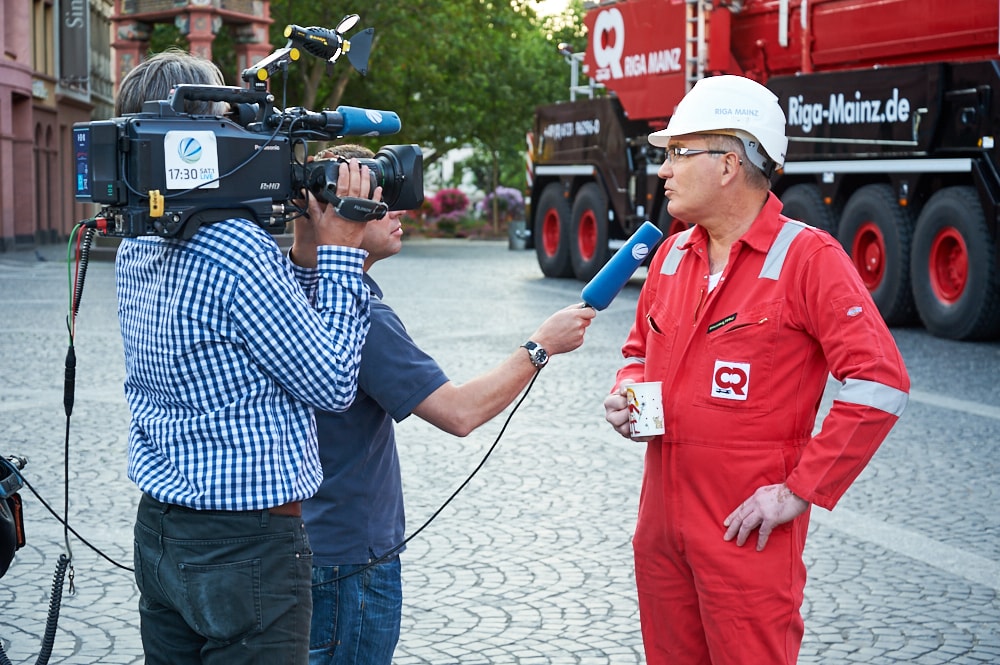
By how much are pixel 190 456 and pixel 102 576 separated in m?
2.97

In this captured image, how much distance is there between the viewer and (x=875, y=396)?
2.87m

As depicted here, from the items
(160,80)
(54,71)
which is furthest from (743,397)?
(54,71)

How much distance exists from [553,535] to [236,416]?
11.5 feet

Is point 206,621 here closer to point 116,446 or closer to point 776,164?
point 776,164

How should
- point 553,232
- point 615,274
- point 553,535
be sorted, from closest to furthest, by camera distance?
point 615,274
point 553,535
point 553,232

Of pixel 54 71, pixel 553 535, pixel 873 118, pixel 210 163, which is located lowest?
pixel 553 535

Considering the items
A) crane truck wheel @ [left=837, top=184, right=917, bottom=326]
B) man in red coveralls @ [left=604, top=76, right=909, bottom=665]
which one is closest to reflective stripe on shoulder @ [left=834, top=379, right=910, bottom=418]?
man in red coveralls @ [left=604, top=76, right=909, bottom=665]

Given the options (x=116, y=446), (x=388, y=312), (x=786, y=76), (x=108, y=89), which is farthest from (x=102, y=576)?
(x=108, y=89)

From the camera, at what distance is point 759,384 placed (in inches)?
119

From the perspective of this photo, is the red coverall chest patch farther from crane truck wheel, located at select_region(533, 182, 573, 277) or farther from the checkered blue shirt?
crane truck wheel, located at select_region(533, 182, 573, 277)

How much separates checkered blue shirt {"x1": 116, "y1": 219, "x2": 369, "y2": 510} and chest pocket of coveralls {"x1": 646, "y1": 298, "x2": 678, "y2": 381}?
0.80 m

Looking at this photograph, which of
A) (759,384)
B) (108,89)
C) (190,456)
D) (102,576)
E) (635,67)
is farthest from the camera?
(108,89)

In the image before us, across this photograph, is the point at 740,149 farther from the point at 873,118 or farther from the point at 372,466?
the point at 873,118

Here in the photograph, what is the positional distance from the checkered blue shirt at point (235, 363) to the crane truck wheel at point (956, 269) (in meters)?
10.6
